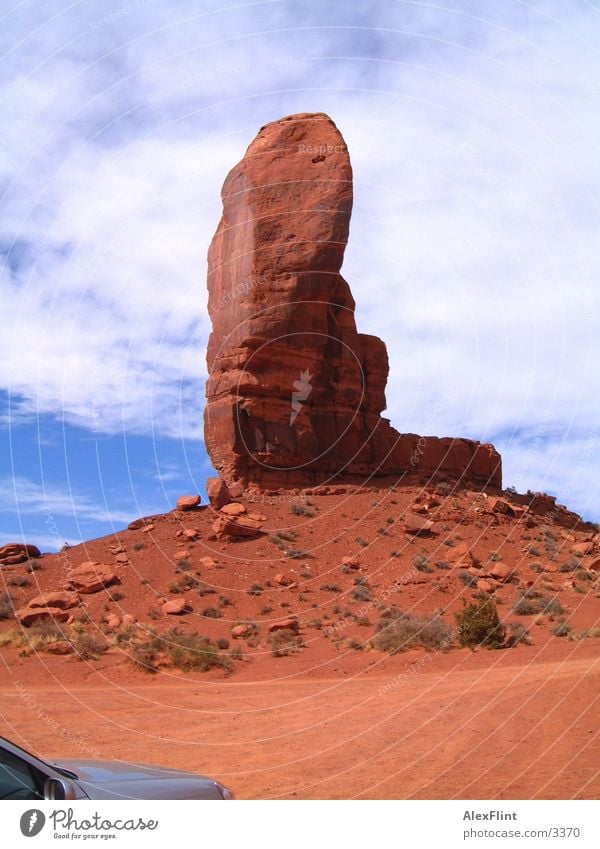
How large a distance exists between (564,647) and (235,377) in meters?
23.3

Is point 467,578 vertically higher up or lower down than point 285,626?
higher up

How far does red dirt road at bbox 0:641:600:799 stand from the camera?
8.46 m

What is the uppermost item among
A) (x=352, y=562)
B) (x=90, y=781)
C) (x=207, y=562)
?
(x=352, y=562)

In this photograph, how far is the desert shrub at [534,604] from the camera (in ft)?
83.3

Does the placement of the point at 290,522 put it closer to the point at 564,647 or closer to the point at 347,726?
the point at 564,647

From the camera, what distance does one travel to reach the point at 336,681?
1861cm

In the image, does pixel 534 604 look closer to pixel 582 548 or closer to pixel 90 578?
pixel 582 548

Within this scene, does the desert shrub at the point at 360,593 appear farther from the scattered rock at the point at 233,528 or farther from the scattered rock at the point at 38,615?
the scattered rock at the point at 38,615

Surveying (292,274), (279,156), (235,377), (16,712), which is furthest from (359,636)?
(279,156)

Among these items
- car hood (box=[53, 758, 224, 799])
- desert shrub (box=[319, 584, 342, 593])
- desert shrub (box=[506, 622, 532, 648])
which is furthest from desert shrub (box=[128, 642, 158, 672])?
car hood (box=[53, 758, 224, 799])

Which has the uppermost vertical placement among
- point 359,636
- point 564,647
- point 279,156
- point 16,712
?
point 279,156

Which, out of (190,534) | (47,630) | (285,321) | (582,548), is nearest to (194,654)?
(47,630)

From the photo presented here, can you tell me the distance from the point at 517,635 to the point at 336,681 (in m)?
6.35

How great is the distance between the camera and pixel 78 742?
11234 millimetres
